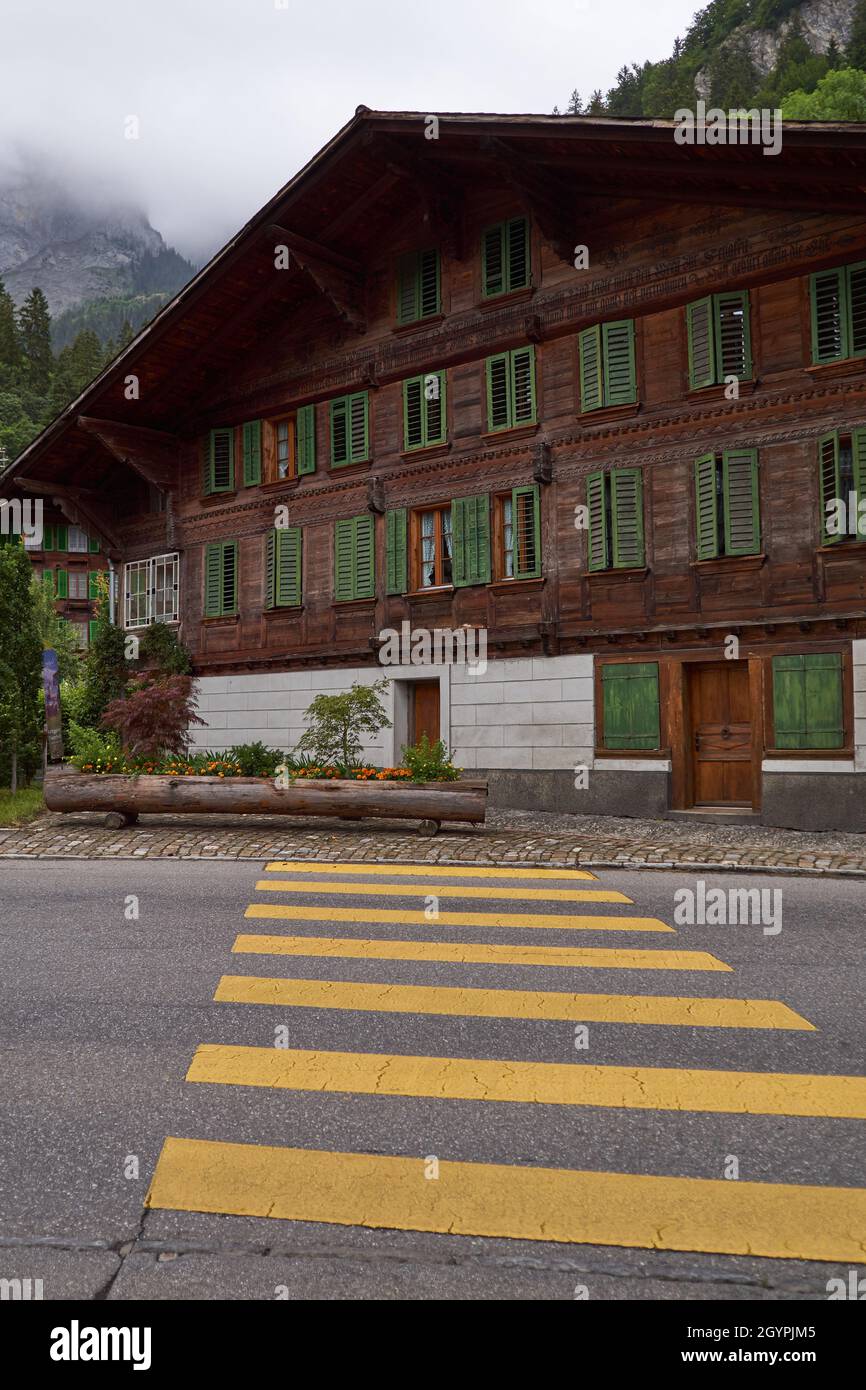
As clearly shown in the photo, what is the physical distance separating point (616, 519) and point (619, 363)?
2605mm

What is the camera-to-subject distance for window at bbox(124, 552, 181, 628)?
71.1 ft

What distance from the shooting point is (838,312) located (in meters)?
13.4

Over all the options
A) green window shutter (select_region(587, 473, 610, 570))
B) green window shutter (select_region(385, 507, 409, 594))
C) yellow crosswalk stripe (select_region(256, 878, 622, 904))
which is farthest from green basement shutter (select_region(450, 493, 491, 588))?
yellow crosswalk stripe (select_region(256, 878, 622, 904))

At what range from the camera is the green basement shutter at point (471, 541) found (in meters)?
16.6

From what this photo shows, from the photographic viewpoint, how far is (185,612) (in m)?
21.3

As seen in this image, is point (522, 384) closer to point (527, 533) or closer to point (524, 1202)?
point (527, 533)

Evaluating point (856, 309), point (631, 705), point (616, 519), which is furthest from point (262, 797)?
point (856, 309)

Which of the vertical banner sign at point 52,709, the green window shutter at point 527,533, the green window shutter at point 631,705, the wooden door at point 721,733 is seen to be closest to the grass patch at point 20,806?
the vertical banner sign at point 52,709

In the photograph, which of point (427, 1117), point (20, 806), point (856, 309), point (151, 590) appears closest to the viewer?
point (427, 1117)

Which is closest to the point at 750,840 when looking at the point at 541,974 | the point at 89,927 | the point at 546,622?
the point at 546,622

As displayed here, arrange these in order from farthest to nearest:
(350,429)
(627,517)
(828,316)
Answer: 1. (350,429)
2. (627,517)
3. (828,316)

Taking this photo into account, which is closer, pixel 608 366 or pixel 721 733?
pixel 721 733

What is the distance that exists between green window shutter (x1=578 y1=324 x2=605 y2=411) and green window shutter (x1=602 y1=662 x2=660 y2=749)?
4.44 meters

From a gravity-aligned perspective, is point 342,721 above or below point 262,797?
above
